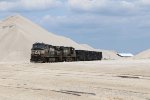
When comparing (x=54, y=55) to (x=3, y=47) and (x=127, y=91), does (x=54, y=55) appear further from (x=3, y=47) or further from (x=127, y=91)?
(x=3, y=47)

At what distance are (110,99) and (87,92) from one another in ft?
8.79

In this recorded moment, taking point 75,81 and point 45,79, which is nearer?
point 75,81

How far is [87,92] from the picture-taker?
21281 mm

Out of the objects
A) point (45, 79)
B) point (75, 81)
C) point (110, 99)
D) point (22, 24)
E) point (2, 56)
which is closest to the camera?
point (110, 99)

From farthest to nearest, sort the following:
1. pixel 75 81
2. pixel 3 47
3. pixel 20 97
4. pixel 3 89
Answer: pixel 3 47, pixel 75 81, pixel 3 89, pixel 20 97

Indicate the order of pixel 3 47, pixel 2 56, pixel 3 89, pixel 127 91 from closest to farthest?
pixel 127 91 → pixel 3 89 → pixel 2 56 → pixel 3 47

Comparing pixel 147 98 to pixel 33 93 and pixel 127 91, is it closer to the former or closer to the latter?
pixel 127 91

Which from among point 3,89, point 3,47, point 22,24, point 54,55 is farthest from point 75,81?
point 22,24

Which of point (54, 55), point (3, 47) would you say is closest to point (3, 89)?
point (54, 55)

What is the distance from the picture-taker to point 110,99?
61.6 feet

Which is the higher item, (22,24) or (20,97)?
(22,24)

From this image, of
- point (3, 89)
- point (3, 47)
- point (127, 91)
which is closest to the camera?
point (127, 91)

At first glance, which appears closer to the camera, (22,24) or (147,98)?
(147,98)

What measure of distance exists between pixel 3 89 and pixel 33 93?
2.80m
